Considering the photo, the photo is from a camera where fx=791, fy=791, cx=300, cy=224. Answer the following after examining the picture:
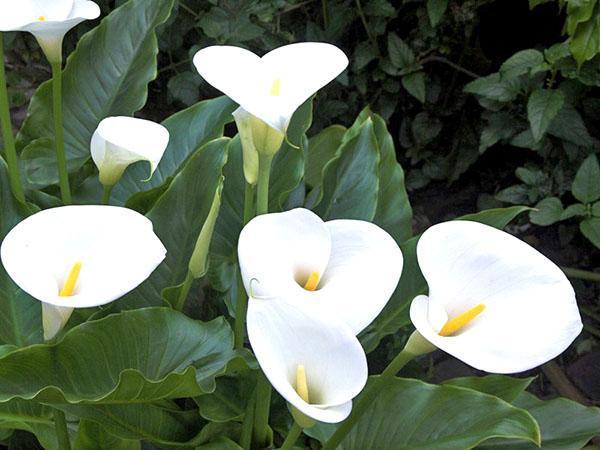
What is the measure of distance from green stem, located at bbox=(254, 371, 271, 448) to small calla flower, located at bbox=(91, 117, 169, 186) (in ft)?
0.89

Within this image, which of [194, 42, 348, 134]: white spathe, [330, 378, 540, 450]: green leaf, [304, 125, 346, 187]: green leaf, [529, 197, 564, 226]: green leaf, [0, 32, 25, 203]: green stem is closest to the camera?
[194, 42, 348, 134]: white spathe


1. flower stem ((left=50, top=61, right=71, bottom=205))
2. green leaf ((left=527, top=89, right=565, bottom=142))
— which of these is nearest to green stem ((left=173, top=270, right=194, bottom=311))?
flower stem ((left=50, top=61, right=71, bottom=205))

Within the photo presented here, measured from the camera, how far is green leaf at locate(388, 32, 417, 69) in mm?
1836

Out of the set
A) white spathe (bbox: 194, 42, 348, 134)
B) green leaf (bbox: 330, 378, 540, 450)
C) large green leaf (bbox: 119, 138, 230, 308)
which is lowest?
green leaf (bbox: 330, 378, 540, 450)

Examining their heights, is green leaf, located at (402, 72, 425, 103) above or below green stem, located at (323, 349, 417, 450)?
below

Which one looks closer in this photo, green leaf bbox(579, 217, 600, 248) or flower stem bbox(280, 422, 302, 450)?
flower stem bbox(280, 422, 302, 450)

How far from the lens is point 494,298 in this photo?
73 centimetres

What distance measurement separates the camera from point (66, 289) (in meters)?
0.70

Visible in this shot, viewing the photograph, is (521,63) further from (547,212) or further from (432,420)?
(432,420)

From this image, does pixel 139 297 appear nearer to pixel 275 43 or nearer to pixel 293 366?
pixel 293 366

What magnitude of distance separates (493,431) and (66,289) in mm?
460

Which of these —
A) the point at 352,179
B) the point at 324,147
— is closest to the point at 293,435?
the point at 352,179

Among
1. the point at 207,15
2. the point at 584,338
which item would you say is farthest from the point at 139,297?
the point at 584,338

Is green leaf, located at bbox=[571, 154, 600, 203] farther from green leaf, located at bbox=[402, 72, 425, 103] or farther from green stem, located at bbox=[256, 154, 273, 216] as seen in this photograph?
green stem, located at bbox=[256, 154, 273, 216]
